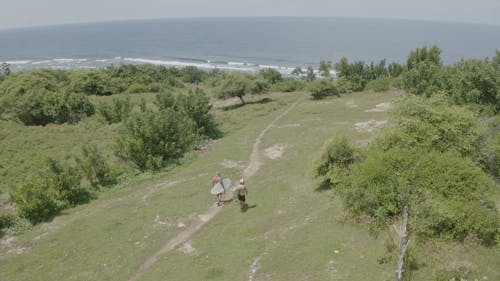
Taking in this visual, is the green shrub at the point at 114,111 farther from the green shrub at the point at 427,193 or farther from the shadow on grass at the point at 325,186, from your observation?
the green shrub at the point at 427,193

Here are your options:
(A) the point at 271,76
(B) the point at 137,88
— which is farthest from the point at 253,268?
(B) the point at 137,88

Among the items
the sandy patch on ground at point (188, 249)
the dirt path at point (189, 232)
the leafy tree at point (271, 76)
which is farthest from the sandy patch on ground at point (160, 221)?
the leafy tree at point (271, 76)

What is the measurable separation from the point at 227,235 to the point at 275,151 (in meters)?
16.7

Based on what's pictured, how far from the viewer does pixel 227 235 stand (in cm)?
1934

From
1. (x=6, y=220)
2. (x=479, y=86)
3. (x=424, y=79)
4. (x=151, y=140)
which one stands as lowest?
(x=6, y=220)

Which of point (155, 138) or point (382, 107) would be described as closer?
point (155, 138)

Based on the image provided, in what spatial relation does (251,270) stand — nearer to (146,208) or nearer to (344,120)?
(146,208)

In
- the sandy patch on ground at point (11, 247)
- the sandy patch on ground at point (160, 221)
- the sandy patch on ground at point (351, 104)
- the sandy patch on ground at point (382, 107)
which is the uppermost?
the sandy patch on ground at point (382, 107)

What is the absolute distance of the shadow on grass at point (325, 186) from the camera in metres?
22.7

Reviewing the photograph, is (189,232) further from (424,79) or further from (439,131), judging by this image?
(424,79)

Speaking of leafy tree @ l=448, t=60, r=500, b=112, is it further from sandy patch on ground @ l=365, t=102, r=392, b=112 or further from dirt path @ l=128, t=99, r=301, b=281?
dirt path @ l=128, t=99, r=301, b=281

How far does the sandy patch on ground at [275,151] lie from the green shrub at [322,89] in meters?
28.0

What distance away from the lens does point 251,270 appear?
50.6 ft

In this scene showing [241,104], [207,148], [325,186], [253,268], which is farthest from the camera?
[241,104]
